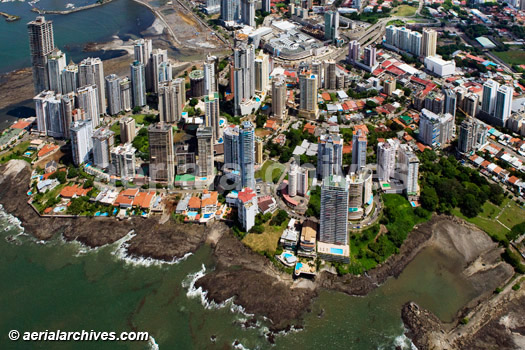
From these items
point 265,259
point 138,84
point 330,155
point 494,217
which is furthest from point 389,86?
point 265,259

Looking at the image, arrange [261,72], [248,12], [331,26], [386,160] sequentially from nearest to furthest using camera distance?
[386,160]
[261,72]
[331,26]
[248,12]

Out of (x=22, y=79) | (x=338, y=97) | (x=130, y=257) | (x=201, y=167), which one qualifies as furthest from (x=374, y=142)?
(x=22, y=79)

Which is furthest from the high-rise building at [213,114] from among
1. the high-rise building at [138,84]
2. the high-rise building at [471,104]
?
the high-rise building at [471,104]

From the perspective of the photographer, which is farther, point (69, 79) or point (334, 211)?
point (69, 79)

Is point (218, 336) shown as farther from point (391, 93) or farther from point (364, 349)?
point (391, 93)

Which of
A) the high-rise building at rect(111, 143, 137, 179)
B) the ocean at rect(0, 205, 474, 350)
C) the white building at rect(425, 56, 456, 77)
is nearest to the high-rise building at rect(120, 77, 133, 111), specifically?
the high-rise building at rect(111, 143, 137, 179)

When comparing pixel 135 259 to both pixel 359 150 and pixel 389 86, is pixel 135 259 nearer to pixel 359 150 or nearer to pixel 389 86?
pixel 359 150
